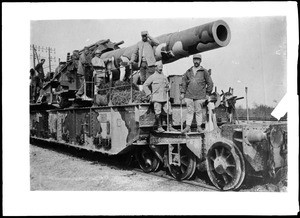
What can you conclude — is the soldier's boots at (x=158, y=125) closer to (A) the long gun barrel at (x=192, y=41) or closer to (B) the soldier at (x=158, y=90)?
(B) the soldier at (x=158, y=90)

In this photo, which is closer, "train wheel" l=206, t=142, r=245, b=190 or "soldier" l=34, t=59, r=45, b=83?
"train wheel" l=206, t=142, r=245, b=190

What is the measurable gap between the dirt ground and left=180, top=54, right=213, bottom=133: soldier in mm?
1335

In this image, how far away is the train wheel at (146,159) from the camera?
9016mm

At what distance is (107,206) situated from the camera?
778 centimetres

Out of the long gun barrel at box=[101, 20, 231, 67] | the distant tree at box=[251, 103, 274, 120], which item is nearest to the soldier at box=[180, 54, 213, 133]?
the long gun barrel at box=[101, 20, 231, 67]

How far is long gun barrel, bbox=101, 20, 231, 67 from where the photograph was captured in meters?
7.53

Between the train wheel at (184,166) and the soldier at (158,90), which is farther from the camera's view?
the soldier at (158,90)

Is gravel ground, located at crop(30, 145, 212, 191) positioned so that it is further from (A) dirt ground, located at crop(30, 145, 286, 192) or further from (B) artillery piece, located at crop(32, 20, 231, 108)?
(B) artillery piece, located at crop(32, 20, 231, 108)

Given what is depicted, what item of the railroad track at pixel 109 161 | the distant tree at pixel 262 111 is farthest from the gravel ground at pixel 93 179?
the distant tree at pixel 262 111

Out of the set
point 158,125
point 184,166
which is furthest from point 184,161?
point 158,125

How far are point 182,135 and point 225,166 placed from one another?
1.20 meters

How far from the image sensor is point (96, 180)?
28.2 feet

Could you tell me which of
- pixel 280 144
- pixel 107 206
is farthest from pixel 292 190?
pixel 107 206

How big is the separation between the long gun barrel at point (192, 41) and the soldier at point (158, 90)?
0.41 m
